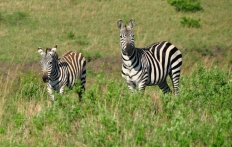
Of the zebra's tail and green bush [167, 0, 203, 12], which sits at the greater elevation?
green bush [167, 0, 203, 12]

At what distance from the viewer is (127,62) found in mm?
11906

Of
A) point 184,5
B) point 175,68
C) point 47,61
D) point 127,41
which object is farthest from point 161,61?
point 184,5

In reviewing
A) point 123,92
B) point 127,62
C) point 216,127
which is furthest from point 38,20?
point 216,127

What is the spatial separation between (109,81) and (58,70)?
302 centimetres

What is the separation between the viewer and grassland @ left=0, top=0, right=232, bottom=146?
760 centimetres

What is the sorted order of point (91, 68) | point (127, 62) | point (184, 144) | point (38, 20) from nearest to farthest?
point (184, 144) < point (127, 62) < point (91, 68) < point (38, 20)

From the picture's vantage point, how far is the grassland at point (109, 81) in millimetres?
7598

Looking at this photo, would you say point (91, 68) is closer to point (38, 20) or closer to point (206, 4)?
point (38, 20)

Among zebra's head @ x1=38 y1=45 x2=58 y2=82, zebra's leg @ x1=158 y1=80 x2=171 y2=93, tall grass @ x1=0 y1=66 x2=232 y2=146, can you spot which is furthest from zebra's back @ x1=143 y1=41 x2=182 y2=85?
tall grass @ x1=0 y1=66 x2=232 y2=146

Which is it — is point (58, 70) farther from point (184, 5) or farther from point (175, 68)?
point (184, 5)

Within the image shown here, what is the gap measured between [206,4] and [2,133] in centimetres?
1976

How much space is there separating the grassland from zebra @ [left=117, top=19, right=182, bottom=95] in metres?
0.42

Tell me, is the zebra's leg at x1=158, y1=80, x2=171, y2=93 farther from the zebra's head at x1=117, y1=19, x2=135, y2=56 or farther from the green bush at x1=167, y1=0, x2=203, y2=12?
the green bush at x1=167, y1=0, x2=203, y2=12

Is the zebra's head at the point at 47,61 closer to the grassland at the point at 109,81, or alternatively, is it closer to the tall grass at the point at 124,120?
the grassland at the point at 109,81
